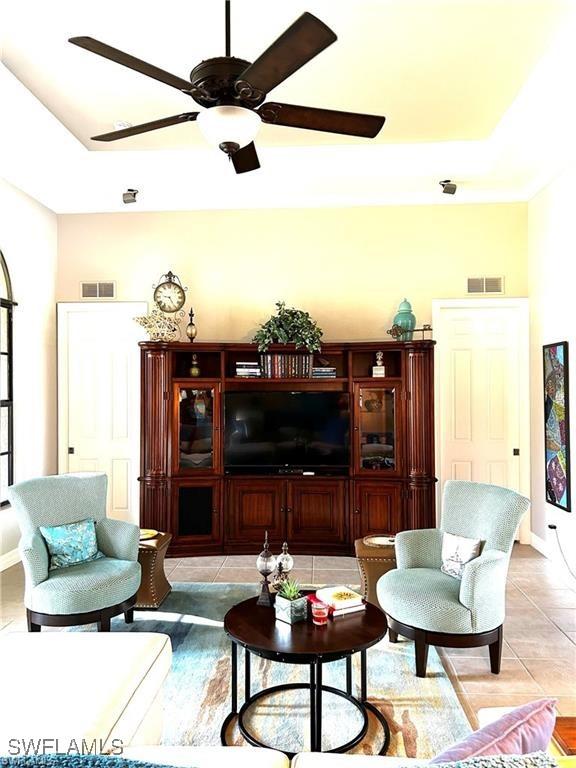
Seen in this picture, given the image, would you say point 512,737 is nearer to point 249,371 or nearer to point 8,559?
point 249,371

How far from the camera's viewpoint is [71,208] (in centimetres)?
543

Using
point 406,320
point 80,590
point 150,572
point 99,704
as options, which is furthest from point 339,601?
point 406,320

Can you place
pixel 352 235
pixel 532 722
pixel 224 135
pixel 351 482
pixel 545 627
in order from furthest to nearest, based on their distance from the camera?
pixel 352 235
pixel 351 482
pixel 545 627
pixel 224 135
pixel 532 722

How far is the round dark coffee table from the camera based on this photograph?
2.10 meters

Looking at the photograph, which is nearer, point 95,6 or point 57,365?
point 95,6

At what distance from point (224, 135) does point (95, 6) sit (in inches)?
53.3

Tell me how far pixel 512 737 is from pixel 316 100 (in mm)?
3891

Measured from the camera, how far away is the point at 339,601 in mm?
2504

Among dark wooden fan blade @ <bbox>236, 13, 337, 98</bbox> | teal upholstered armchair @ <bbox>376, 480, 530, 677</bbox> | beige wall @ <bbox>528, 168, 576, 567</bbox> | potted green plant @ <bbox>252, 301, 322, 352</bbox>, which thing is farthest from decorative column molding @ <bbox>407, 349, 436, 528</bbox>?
dark wooden fan blade @ <bbox>236, 13, 337, 98</bbox>

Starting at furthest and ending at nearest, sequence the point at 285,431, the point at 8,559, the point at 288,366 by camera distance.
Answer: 1. the point at 285,431
2. the point at 288,366
3. the point at 8,559

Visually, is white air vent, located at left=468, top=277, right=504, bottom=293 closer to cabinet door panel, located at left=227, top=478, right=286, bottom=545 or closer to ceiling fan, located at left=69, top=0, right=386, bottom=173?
cabinet door panel, located at left=227, top=478, right=286, bottom=545

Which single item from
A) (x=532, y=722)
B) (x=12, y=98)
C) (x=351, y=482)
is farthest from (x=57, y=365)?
(x=532, y=722)

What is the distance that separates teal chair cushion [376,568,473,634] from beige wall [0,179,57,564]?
3.47 m

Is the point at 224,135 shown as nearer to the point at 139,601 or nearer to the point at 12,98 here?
the point at 12,98
